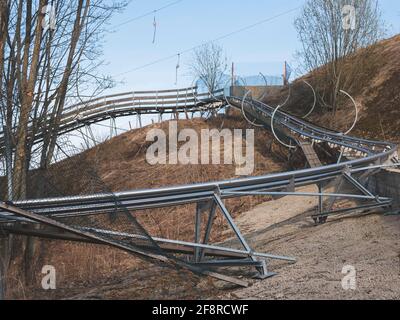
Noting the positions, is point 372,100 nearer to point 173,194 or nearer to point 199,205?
point 199,205

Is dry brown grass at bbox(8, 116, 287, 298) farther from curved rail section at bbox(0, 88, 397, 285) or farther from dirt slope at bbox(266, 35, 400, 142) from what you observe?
dirt slope at bbox(266, 35, 400, 142)

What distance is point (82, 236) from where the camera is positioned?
7.96m

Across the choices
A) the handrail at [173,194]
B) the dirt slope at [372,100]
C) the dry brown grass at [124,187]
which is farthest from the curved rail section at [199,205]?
the dirt slope at [372,100]

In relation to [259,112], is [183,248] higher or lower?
lower

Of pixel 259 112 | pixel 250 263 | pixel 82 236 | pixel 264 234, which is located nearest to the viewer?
pixel 82 236

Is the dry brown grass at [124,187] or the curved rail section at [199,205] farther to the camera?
the dry brown grass at [124,187]

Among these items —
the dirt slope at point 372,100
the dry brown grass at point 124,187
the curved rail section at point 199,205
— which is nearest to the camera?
the curved rail section at point 199,205

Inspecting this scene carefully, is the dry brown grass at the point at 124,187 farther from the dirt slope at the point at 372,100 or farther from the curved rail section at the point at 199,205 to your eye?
the dirt slope at the point at 372,100

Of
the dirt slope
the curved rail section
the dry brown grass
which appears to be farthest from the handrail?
the dirt slope

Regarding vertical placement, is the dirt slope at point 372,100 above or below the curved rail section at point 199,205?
above
